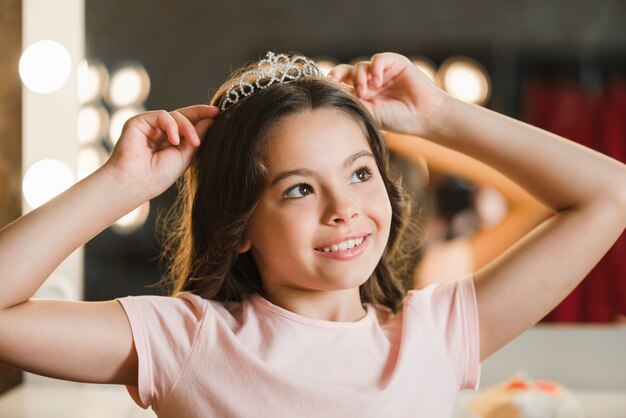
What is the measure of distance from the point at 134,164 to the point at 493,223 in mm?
1245

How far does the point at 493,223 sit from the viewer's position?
1924 mm

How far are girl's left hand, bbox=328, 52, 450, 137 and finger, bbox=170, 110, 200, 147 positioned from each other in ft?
0.68

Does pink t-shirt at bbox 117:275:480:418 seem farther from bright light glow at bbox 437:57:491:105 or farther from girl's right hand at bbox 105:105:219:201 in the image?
bright light glow at bbox 437:57:491:105

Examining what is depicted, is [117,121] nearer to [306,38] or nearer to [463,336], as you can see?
[306,38]

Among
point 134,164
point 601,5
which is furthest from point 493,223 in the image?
point 134,164

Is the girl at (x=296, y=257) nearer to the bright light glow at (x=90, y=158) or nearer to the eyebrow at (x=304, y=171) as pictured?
the eyebrow at (x=304, y=171)

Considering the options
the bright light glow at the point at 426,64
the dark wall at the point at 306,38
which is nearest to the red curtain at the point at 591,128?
the dark wall at the point at 306,38

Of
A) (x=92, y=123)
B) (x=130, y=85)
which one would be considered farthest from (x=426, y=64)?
(x=92, y=123)

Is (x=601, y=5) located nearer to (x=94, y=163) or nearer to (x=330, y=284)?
(x=94, y=163)

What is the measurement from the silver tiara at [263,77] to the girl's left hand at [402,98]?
5 centimetres

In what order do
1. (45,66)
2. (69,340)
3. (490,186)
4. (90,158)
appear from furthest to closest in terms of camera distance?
(90,158)
(45,66)
(490,186)
(69,340)

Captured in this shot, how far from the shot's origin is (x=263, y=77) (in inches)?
37.4

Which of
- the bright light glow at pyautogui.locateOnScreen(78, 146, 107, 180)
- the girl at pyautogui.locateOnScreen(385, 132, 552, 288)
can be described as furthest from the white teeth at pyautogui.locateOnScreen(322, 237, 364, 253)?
the bright light glow at pyautogui.locateOnScreen(78, 146, 107, 180)

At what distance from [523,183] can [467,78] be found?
1.11 metres
